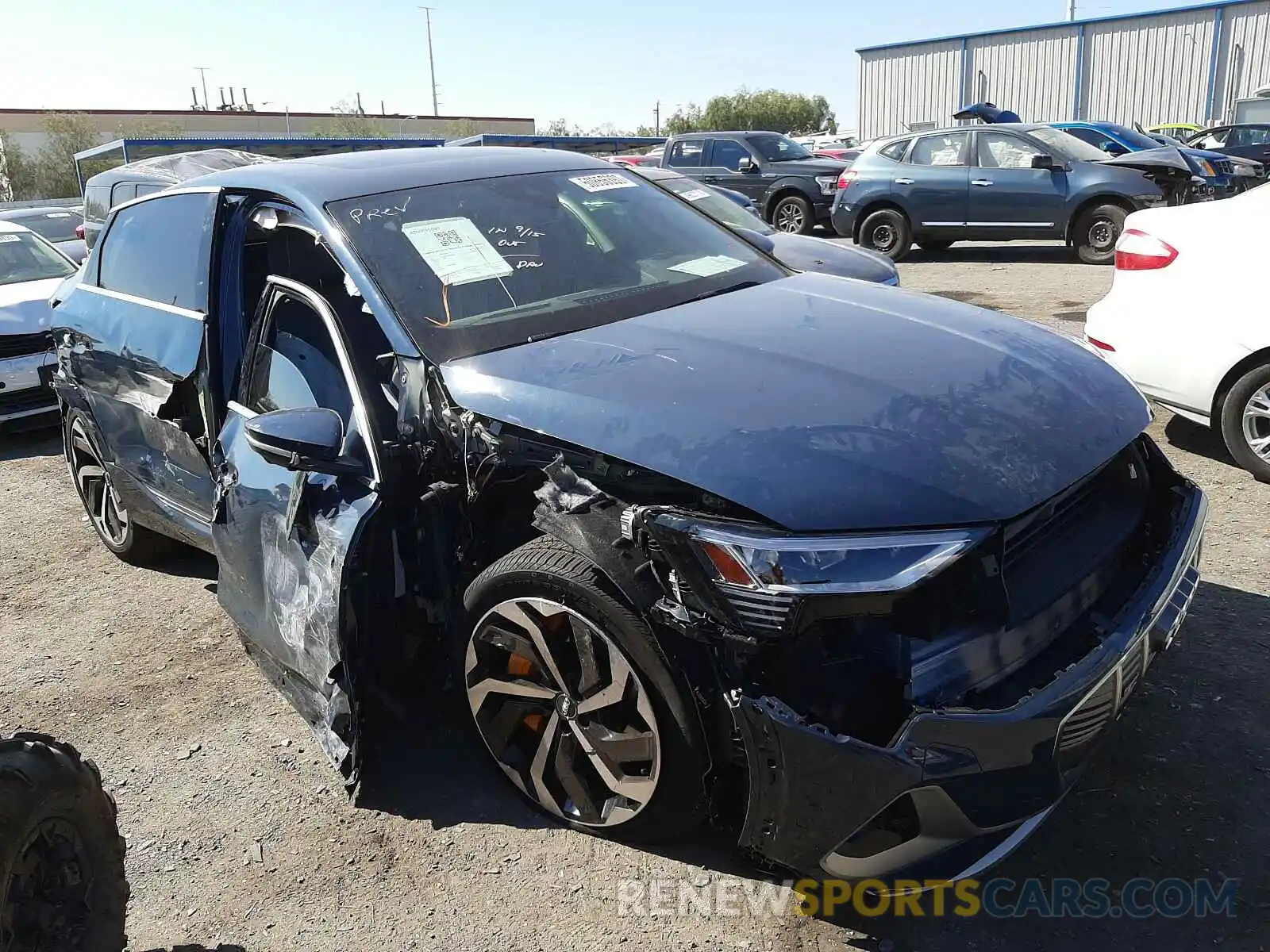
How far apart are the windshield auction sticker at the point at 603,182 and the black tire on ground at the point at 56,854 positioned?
8.21 feet

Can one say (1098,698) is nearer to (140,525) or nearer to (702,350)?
(702,350)

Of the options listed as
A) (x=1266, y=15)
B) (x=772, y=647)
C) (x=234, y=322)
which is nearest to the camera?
(x=772, y=647)

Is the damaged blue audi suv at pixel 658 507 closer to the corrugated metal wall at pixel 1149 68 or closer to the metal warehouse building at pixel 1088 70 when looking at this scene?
the metal warehouse building at pixel 1088 70

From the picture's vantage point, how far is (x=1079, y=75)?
3731 centimetres

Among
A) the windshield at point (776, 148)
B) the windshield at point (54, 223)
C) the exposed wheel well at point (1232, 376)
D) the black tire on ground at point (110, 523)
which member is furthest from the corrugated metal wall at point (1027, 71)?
the black tire on ground at point (110, 523)

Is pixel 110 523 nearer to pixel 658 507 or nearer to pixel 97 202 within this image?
pixel 658 507

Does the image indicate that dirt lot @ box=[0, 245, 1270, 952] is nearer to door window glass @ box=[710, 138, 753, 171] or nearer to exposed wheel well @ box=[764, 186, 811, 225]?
exposed wheel well @ box=[764, 186, 811, 225]

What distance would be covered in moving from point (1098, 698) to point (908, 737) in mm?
524

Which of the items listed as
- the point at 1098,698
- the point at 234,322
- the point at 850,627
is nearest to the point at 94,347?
the point at 234,322

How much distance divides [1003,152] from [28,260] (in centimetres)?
1066

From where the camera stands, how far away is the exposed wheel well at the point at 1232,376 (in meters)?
4.56

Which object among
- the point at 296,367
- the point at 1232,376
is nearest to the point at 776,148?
the point at 1232,376

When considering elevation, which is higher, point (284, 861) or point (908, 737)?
point (908, 737)

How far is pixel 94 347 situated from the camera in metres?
4.27
